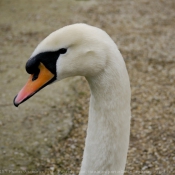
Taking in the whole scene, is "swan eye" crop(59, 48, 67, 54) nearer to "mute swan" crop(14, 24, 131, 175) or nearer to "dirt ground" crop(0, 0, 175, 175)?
"mute swan" crop(14, 24, 131, 175)

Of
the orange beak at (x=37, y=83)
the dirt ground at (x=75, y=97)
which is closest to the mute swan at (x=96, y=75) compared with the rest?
the orange beak at (x=37, y=83)

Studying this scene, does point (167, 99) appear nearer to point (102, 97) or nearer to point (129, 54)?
point (129, 54)

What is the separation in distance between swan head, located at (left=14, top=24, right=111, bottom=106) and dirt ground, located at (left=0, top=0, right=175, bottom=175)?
1726 millimetres

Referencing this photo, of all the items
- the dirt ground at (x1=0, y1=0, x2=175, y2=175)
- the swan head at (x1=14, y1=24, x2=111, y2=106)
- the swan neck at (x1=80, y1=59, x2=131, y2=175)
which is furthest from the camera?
the dirt ground at (x1=0, y1=0, x2=175, y2=175)

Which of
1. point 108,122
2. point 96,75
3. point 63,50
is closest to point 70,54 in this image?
point 63,50

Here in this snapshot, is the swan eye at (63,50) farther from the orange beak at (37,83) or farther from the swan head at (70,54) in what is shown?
the orange beak at (37,83)

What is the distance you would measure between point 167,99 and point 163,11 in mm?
3944

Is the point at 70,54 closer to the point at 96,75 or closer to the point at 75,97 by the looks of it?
the point at 96,75

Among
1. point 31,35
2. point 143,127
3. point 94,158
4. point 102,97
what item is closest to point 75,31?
point 102,97

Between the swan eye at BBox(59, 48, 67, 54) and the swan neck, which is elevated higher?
the swan eye at BBox(59, 48, 67, 54)

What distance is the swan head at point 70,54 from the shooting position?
1.90m

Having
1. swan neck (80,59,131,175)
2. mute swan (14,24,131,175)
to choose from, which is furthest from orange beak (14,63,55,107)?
swan neck (80,59,131,175)

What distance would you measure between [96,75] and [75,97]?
2.86 meters

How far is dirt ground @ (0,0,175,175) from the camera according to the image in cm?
367
